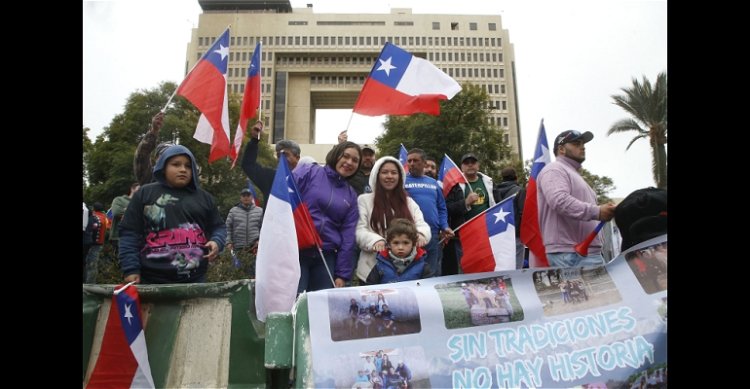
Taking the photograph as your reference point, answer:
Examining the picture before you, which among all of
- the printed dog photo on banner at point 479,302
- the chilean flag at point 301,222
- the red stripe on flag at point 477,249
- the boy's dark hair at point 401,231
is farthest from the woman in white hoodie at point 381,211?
the printed dog photo on banner at point 479,302

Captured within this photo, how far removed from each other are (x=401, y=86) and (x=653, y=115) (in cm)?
256

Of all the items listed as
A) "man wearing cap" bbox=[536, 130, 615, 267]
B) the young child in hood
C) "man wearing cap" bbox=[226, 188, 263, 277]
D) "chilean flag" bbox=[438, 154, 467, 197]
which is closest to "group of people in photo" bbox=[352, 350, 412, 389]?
the young child in hood

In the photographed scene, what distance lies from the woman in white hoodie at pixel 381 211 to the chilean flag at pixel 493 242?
0.66 metres

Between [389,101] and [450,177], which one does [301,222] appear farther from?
[450,177]

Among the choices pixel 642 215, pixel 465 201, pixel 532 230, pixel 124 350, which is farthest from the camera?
pixel 465 201

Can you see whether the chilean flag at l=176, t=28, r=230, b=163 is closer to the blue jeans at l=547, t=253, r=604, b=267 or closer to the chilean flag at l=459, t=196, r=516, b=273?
the chilean flag at l=459, t=196, r=516, b=273

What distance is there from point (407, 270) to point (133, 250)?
1.83 metres

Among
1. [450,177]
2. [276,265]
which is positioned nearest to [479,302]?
[276,265]

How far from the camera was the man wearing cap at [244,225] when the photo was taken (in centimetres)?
788

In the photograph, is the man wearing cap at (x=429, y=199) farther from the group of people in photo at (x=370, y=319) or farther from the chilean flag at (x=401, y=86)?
the group of people in photo at (x=370, y=319)

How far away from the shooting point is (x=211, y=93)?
5.23 m

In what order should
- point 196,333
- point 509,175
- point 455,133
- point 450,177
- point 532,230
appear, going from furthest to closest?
point 455,133
point 509,175
point 450,177
point 532,230
point 196,333

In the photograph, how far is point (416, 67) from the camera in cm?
559

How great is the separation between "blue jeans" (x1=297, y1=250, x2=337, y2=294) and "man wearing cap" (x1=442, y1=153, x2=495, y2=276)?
1.99 m
